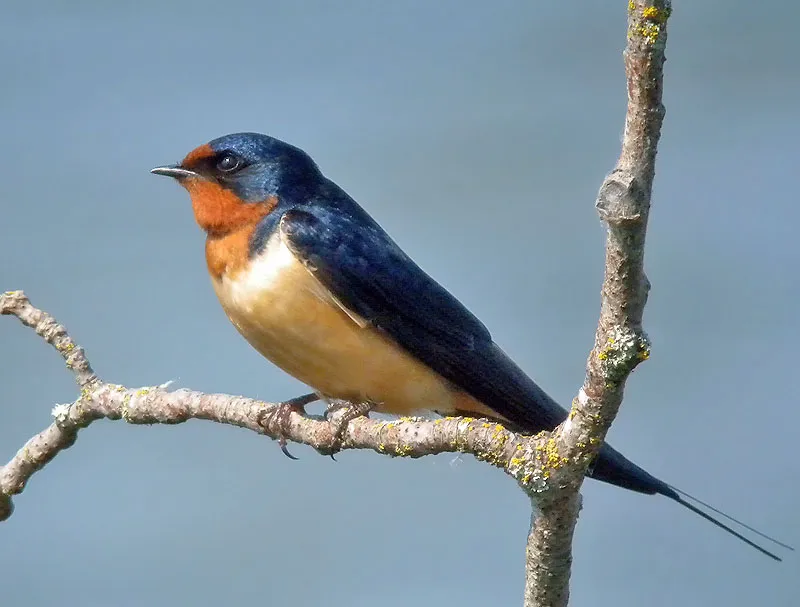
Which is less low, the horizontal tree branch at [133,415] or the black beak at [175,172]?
the black beak at [175,172]

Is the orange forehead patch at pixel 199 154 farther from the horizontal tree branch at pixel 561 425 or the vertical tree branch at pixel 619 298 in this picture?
the vertical tree branch at pixel 619 298

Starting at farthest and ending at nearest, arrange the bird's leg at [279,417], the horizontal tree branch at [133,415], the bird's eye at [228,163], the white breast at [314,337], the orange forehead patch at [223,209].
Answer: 1. the bird's eye at [228,163]
2. the orange forehead patch at [223,209]
3. the white breast at [314,337]
4. the bird's leg at [279,417]
5. the horizontal tree branch at [133,415]

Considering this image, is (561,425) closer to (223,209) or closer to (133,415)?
(133,415)

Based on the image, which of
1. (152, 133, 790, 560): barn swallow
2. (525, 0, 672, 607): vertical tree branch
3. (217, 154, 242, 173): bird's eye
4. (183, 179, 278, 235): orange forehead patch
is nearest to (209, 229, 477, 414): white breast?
(152, 133, 790, 560): barn swallow

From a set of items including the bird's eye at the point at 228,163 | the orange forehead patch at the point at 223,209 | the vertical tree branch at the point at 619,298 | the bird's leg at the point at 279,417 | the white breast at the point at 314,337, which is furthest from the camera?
the bird's eye at the point at 228,163

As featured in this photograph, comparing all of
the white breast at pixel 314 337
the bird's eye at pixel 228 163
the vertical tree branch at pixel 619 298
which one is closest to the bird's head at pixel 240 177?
the bird's eye at pixel 228 163

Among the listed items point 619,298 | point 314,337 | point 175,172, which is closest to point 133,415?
point 314,337

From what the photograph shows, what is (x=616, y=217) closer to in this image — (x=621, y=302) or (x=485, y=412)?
(x=621, y=302)

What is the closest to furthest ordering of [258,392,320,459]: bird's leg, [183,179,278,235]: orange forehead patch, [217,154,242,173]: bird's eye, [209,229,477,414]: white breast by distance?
1. [258,392,320,459]: bird's leg
2. [209,229,477,414]: white breast
3. [183,179,278,235]: orange forehead patch
4. [217,154,242,173]: bird's eye

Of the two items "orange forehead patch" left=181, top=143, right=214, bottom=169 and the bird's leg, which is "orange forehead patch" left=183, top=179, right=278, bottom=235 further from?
the bird's leg
